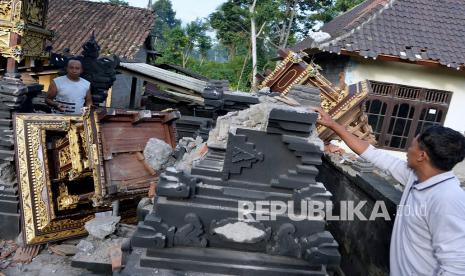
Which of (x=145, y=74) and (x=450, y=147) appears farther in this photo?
(x=145, y=74)

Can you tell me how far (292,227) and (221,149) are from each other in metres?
0.94

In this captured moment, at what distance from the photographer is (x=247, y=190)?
3.16 metres

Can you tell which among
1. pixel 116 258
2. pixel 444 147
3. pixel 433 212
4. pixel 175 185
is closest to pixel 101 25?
pixel 116 258

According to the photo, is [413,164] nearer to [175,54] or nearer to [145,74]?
[145,74]

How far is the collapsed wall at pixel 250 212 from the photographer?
119 inches

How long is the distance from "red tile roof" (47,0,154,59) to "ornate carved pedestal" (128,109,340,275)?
40.7ft

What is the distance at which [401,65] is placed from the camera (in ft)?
31.0

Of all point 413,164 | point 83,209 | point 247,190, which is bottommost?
point 83,209

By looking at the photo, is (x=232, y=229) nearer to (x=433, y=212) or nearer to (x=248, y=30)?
(x=433, y=212)

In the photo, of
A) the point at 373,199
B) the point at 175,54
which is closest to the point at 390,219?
the point at 373,199

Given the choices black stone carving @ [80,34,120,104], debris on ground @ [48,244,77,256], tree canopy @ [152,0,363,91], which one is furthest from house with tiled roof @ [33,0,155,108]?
debris on ground @ [48,244,77,256]

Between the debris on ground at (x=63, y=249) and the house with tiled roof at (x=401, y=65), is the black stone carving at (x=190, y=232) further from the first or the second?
the house with tiled roof at (x=401, y=65)

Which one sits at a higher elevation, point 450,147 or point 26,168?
point 450,147

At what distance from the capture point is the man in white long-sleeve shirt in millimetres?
2209
